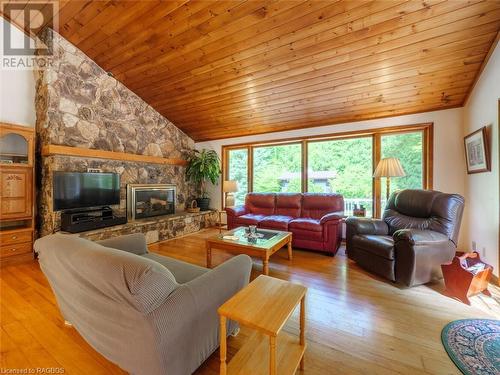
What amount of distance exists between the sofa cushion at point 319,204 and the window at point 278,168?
565 mm

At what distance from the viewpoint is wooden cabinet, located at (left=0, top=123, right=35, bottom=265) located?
302 cm

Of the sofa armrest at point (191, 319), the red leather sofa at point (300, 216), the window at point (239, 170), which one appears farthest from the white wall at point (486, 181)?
the window at point (239, 170)

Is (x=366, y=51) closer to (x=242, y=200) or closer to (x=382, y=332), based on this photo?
(x=382, y=332)

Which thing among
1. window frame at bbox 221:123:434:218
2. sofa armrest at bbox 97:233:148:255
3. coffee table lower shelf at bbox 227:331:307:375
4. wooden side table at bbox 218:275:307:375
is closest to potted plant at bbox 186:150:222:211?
window frame at bbox 221:123:434:218

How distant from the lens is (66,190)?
11.2 feet

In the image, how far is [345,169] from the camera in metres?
4.31

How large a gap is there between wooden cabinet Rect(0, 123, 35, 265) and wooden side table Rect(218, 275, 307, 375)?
374cm

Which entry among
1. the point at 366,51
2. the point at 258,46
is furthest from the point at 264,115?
the point at 366,51

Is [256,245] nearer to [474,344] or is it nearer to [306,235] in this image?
[306,235]

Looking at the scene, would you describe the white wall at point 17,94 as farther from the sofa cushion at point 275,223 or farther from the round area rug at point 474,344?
the round area rug at point 474,344

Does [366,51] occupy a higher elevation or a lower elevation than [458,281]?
higher

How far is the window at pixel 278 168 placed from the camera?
482cm

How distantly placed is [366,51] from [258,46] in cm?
138

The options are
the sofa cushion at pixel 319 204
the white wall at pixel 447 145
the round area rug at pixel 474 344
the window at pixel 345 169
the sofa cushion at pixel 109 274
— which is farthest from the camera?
the window at pixel 345 169
